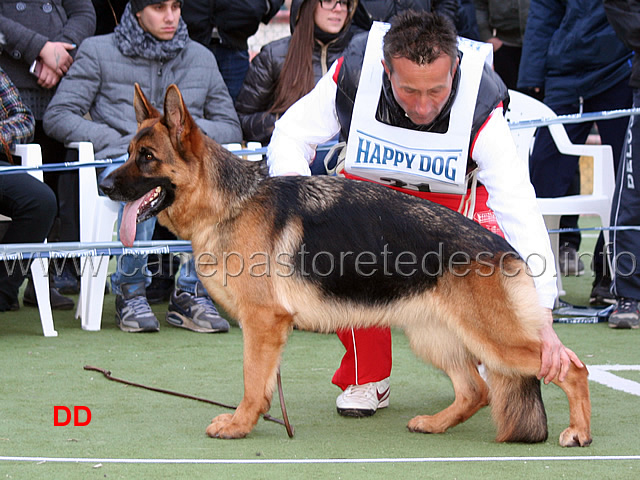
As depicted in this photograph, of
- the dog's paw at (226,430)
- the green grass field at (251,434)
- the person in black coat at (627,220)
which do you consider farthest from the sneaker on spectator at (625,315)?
the dog's paw at (226,430)

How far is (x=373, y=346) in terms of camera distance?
155 inches

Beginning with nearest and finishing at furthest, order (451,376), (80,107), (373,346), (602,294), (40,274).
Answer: (451,376), (373,346), (40,274), (80,107), (602,294)

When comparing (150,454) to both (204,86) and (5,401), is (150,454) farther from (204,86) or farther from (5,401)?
(204,86)

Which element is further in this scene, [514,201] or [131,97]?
[131,97]

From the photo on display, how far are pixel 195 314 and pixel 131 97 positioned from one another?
5.12 feet

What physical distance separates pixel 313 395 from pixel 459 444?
977 mm

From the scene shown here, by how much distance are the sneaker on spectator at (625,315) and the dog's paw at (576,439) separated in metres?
2.60

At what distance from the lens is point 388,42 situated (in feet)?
11.2

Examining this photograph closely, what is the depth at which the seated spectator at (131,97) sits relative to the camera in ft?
18.4

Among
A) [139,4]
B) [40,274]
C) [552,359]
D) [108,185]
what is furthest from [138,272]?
[552,359]

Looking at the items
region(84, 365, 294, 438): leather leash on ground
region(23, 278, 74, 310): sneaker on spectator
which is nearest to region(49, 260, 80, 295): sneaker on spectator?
region(23, 278, 74, 310): sneaker on spectator

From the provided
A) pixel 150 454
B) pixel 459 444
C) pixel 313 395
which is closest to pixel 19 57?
pixel 313 395

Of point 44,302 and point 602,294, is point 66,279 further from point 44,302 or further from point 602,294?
point 602,294

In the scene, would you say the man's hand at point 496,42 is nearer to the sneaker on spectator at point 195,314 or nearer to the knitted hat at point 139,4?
the knitted hat at point 139,4
